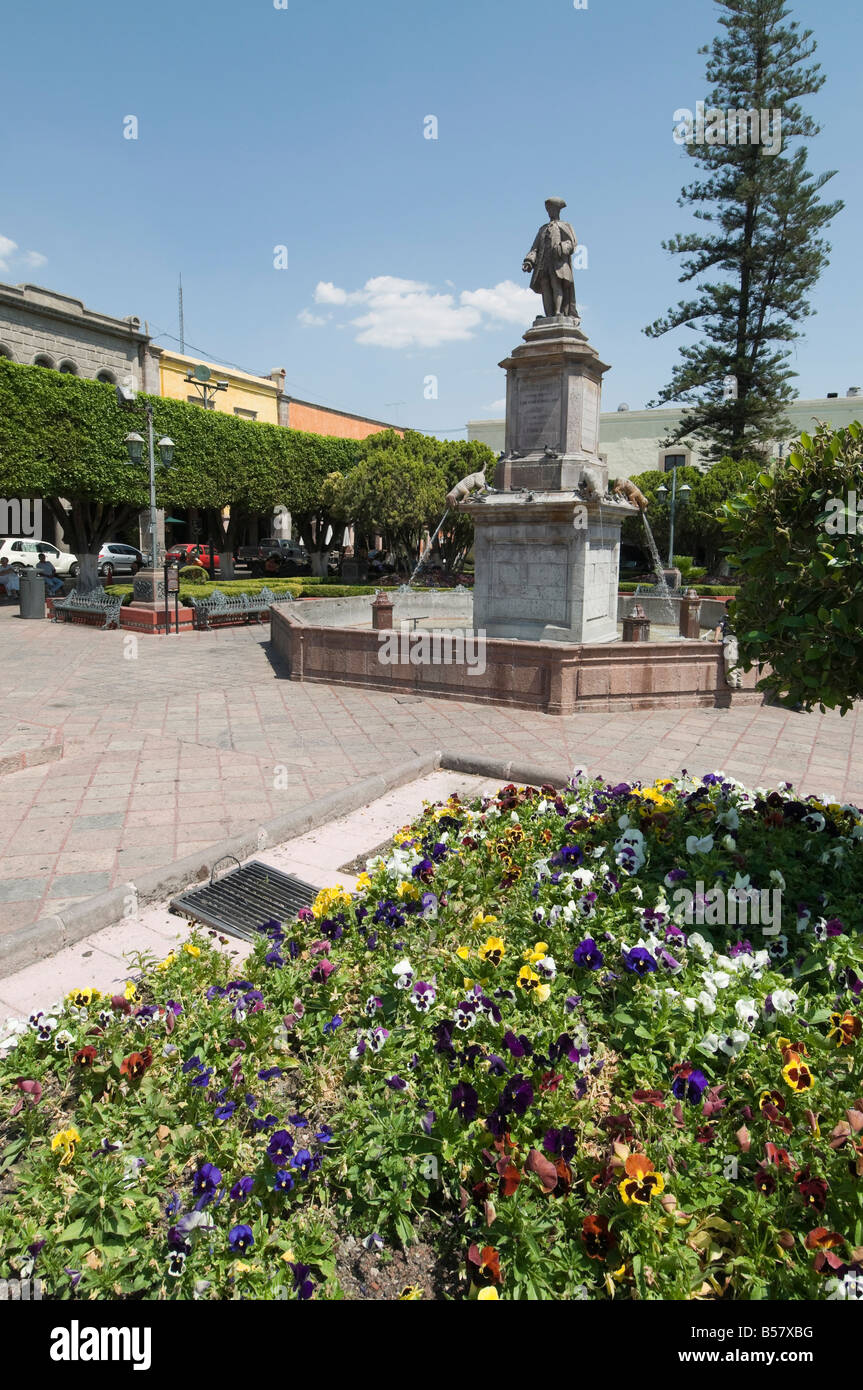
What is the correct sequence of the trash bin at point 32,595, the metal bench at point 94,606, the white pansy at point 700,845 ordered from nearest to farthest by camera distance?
the white pansy at point 700,845 → the metal bench at point 94,606 → the trash bin at point 32,595

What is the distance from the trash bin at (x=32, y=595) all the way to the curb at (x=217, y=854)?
53.6 ft

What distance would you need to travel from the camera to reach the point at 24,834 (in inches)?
242

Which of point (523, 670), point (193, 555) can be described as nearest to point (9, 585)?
point (193, 555)

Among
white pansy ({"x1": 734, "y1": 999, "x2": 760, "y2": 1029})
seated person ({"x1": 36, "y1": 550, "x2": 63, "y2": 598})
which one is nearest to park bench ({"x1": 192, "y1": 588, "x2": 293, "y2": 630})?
seated person ({"x1": 36, "y1": 550, "x2": 63, "y2": 598})

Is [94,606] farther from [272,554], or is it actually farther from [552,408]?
[272,554]

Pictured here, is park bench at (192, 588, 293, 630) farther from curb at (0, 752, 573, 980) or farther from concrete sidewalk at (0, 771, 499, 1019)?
concrete sidewalk at (0, 771, 499, 1019)

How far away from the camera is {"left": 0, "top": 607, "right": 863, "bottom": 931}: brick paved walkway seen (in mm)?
6009

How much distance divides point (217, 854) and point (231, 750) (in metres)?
3.11

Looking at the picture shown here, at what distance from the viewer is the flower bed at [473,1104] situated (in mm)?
2381

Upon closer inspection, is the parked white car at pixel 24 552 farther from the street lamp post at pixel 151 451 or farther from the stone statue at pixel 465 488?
the stone statue at pixel 465 488

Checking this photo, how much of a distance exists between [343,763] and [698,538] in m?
35.4

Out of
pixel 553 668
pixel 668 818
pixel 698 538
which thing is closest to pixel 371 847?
pixel 668 818

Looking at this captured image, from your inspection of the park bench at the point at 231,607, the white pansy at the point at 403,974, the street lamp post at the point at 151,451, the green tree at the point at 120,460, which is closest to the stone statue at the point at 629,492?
the park bench at the point at 231,607
